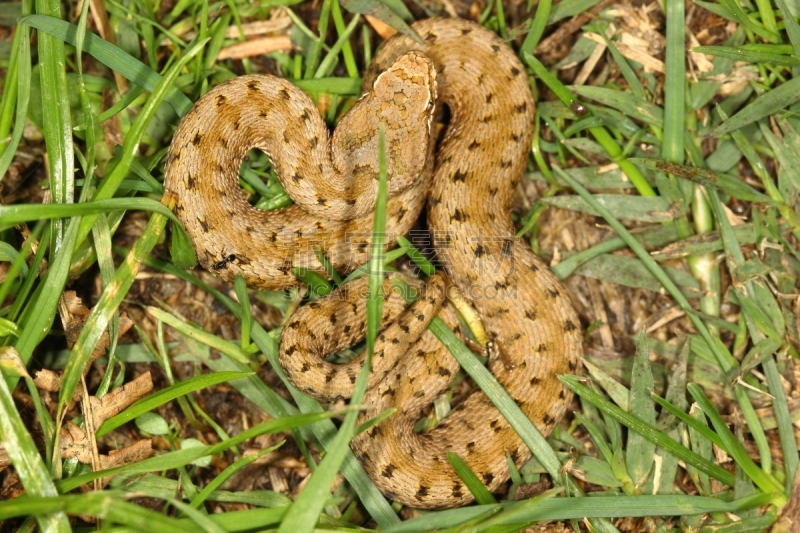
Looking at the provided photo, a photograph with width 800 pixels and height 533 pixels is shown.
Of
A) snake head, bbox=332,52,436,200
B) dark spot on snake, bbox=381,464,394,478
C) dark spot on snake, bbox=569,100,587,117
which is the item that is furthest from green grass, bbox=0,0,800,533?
snake head, bbox=332,52,436,200

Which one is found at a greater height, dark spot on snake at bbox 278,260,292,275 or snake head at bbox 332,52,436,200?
snake head at bbox 332,52,436,200

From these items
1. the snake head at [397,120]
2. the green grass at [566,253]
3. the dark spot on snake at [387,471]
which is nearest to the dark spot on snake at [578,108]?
the green grass at [566,253]

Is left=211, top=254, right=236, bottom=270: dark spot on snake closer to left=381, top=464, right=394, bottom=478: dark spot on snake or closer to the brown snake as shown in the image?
the brown snake

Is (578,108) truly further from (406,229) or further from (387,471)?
(387,471)

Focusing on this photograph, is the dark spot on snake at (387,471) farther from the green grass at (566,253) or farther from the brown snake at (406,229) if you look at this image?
the green grass at (566,253)

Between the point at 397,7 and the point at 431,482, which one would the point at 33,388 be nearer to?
the point at 431,482

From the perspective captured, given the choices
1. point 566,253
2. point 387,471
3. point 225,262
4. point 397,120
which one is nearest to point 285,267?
point 225,262
